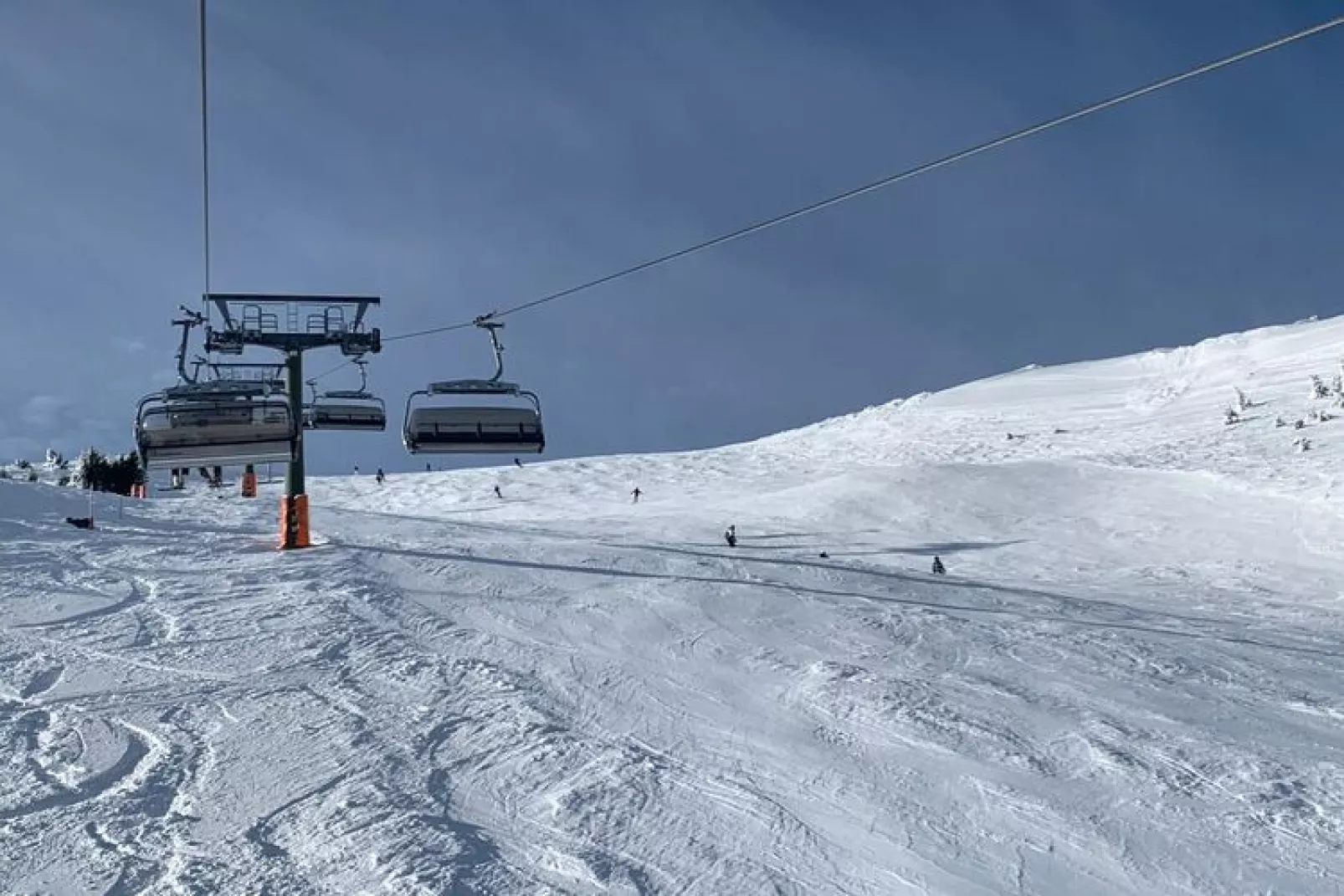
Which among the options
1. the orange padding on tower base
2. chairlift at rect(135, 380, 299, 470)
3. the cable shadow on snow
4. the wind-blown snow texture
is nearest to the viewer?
the wind-blown snow texture

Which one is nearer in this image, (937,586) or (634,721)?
(634,721)

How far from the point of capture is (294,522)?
20.5 meters

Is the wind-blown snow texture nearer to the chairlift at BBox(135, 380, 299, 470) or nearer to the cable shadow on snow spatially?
the cable shadow on snow

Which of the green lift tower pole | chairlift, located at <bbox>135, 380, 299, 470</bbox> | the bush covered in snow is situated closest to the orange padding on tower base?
the green lift tower pole

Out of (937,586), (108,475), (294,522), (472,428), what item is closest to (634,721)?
(472,428)

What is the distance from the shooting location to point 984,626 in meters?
15.1

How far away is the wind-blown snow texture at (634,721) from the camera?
21.7 ft

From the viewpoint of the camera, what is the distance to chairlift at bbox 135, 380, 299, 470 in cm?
1273

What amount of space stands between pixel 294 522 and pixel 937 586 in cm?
1295

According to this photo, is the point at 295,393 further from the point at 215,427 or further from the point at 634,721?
the point at 634,721

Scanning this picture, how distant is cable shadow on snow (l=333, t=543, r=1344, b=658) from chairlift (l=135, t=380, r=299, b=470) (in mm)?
5910

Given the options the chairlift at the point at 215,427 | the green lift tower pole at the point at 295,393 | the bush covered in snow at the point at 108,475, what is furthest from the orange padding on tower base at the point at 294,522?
the bush covered in snow at the point at 108,475

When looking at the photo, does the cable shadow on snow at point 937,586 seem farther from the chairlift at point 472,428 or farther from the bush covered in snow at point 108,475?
the bush covered in snow at point 108,475

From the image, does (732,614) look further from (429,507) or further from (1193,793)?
(429,507)
